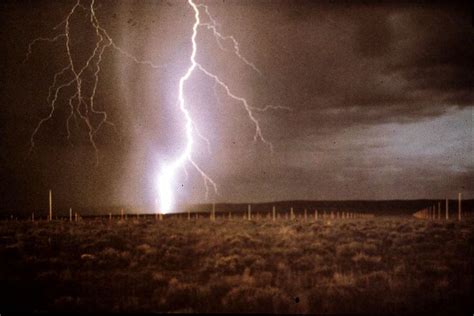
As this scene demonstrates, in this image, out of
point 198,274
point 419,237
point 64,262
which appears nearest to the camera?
point 198,274

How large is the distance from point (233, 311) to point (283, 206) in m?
120

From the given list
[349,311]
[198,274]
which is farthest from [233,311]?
[198,274]

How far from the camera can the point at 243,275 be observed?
12758mm

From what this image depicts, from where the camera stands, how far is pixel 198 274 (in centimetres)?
1371

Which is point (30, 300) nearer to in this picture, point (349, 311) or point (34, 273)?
point (34, 273)

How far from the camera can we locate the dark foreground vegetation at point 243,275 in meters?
10.3

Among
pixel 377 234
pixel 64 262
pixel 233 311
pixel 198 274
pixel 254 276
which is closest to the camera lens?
pixel 233 311

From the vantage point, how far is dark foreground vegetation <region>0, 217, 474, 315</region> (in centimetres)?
1033

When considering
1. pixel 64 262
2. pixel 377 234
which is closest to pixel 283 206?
pixel 377 234

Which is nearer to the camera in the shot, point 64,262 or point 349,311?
point 349,311

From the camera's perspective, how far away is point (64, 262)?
51.5ft

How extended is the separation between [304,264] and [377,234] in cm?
990

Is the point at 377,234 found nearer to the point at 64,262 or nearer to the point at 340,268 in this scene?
the point at 340,268

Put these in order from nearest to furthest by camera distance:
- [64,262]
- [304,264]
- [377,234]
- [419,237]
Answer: [304,264]
[64,262]
[419,237]
[377,234]
